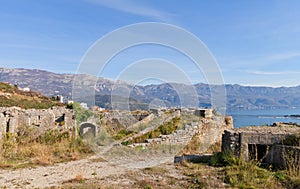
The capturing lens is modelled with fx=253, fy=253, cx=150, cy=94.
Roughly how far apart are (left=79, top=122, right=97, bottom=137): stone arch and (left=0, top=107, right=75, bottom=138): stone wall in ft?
1.88

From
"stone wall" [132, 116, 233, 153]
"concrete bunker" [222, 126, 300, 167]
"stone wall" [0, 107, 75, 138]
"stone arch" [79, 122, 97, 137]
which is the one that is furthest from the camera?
"stone arch" [79, 122, 97, 137]

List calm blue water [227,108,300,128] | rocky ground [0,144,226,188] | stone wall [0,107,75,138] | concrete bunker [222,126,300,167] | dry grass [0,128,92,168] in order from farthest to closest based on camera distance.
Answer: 1. calm blue water [227,108,300,128]
2. stone wall [0,107,75,138]
3. dry grass [0,128,92,168]
4. concrete bunker [222,126,300,167]
5. rocky ground [0,144,226,188]

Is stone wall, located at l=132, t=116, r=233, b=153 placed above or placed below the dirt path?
above

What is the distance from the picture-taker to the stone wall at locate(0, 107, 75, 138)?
12742mm

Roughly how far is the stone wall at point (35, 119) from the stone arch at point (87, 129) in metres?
0.57

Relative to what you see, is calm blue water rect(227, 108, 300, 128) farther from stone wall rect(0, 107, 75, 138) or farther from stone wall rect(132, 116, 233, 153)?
stone wall rect(0, 107, 75, 138)

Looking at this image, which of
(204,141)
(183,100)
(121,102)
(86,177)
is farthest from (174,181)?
(121,102)

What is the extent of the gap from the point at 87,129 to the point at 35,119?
10.1 ft

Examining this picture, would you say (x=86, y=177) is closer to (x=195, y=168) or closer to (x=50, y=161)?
(x=50, y=161)

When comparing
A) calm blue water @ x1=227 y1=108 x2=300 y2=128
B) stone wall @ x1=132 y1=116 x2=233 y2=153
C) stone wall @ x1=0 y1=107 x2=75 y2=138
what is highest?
stone wall @ x1=0 y1=107 x2=75 y2=138

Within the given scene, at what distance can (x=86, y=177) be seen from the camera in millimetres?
→ 7715

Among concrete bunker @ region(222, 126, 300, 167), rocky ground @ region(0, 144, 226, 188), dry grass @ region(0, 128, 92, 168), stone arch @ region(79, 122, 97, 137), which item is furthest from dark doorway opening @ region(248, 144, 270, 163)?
stone arch @ region(79, 122, 97, 137)

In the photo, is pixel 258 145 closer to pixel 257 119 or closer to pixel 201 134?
pixel 201 134

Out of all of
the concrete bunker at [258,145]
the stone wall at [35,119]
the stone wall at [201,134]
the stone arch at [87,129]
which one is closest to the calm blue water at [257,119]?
the stone wall at [201,134]
